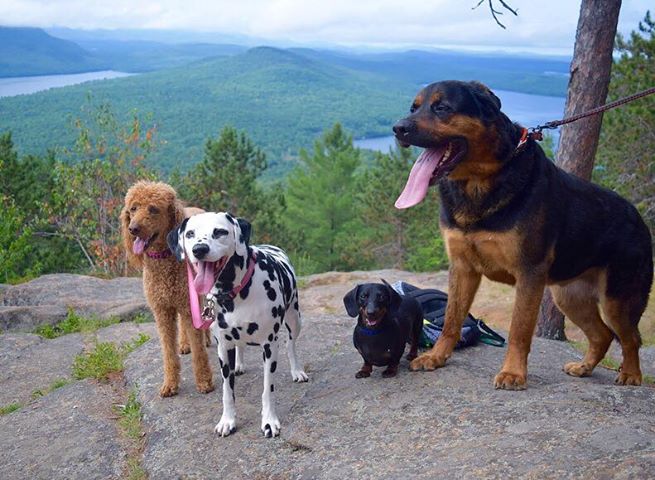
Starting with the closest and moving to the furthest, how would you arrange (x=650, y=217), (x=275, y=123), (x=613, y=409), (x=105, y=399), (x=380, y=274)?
(x=613, y=409) < (x=105, y=399) < (x=380, y=274) < (x=650, y=217) < (x=275, y=123)

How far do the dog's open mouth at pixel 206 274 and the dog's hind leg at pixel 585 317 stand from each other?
320cm

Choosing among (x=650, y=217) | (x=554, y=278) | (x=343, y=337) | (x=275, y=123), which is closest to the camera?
(x=554, y=278)

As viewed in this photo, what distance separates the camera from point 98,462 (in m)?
5.09

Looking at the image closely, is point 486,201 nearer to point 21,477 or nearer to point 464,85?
point 464,85

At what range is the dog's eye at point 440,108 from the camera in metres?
4.66

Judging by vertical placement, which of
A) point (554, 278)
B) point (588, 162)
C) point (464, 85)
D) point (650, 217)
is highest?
point (464, 85)

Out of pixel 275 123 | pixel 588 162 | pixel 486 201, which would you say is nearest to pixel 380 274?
pixel 588 162

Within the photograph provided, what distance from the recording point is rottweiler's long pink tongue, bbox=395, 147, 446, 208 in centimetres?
476

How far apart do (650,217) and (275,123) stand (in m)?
100

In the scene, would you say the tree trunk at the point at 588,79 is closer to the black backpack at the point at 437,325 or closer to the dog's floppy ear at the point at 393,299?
the black backpack at the point at 437,325

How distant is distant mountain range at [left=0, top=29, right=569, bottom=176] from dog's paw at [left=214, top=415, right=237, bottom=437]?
18.2 m

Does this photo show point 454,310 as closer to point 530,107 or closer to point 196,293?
point 196,293

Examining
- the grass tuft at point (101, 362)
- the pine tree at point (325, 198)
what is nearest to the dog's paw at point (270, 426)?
the grass tuft at point (101, 362)

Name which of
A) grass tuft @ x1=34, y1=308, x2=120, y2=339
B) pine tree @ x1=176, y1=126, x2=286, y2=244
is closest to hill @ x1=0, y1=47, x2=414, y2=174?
pine tree @ x1=176, y1=126, x2=286, y2=244
